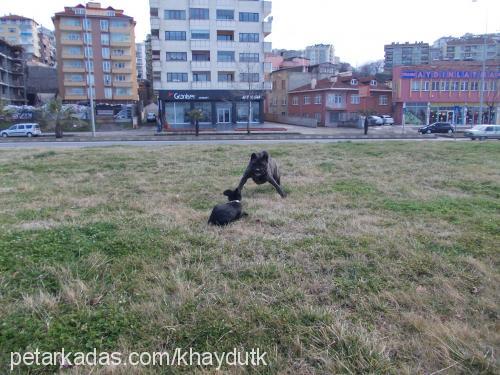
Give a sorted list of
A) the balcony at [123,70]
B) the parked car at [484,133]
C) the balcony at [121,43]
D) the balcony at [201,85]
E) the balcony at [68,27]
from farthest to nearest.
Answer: the balcony at [123,70] → the balcony at [121,43] → the balcony at [68,27] → the balcony at [201,85] → the parked car at [484,133]

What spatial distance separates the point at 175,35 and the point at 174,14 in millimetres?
2454

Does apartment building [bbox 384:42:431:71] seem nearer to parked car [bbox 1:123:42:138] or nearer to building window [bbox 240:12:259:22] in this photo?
building window [bbox 240:12:259:22]

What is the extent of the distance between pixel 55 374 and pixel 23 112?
55.7 metres

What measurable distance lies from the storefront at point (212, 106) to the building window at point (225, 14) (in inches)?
363

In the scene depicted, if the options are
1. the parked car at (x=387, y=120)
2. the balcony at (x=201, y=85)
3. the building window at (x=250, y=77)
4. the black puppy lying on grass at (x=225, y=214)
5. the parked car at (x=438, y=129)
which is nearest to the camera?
the black puppy lying on grass at (x=225, y=214)

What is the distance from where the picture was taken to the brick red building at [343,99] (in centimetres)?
5306

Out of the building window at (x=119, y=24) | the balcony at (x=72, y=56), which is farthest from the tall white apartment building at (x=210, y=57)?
the balcony at (x=72, y=56)

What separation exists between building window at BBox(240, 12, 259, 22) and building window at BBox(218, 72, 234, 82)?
A: 6943 mm

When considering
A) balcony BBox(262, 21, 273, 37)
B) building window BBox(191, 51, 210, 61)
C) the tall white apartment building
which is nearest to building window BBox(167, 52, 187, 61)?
the tall white apartment building

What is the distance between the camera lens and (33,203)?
7371mm

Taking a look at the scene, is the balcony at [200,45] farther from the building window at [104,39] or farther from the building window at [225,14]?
the building window at [104,39]

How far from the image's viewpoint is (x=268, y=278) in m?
4.05

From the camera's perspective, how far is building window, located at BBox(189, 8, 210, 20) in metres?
48.8

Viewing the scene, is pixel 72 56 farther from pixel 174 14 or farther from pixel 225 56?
pixel 225 56
